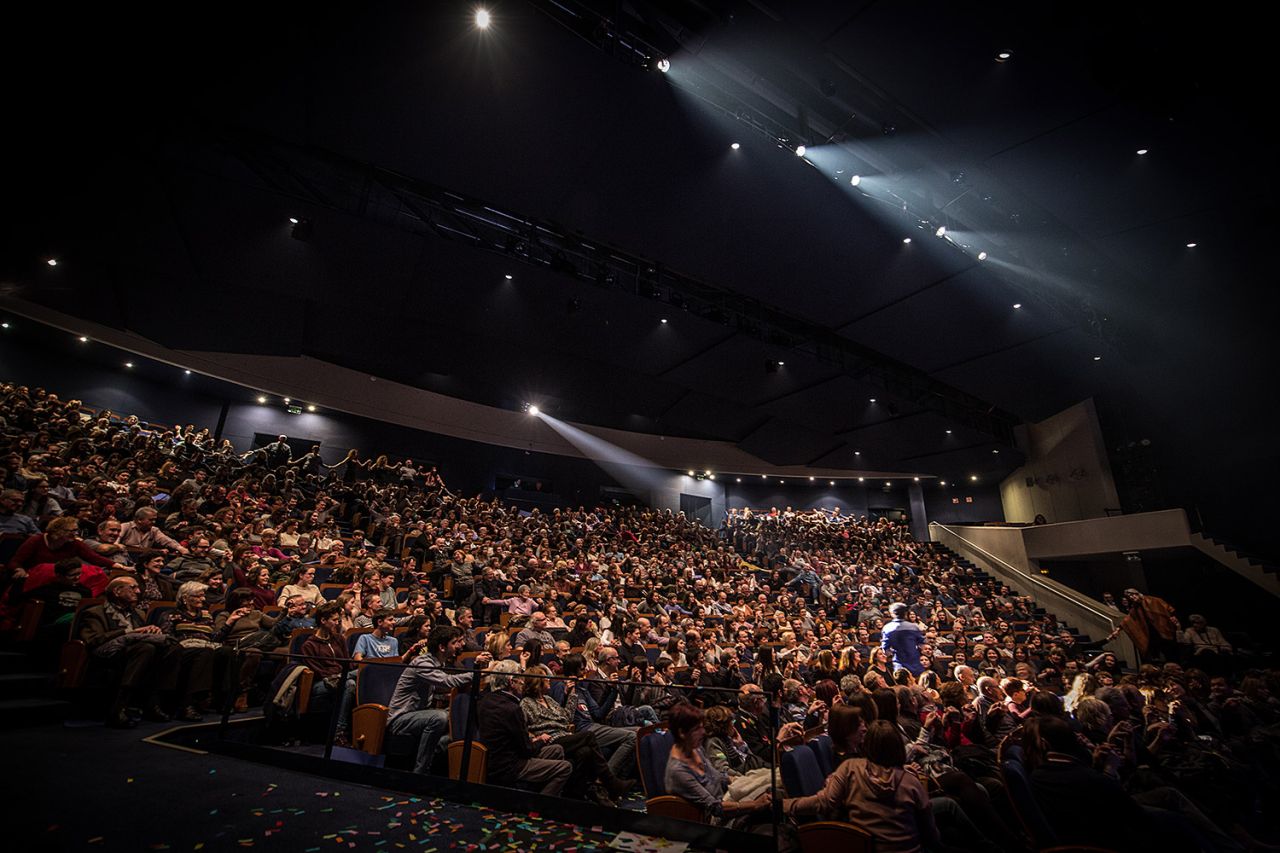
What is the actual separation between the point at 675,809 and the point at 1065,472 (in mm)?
15027

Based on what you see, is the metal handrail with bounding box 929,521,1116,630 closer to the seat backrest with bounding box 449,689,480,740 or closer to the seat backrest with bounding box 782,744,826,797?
the seat backrest with bounding box 782,744,826,797

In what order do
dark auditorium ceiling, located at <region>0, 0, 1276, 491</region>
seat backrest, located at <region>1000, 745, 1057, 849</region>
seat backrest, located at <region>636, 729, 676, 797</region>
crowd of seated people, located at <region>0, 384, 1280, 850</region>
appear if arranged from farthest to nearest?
dark auditorium ceiling, located at <region>0, 0, 1276, 491</region>
seat backrest, located at <region>636, 729, 676, 797</region>
crowd of seated people, located at <region>0, 384, 1280, 850</region>
seat backrest, located at <region>1000, 745, 1057, 849</region>

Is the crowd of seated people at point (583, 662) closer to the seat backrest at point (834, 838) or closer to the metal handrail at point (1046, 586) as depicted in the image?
the seat backrest at point (834, 838)

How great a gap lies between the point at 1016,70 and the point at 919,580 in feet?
35.9

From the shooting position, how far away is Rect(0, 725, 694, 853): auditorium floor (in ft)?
7.20

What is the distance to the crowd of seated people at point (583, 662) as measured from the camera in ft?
8.95

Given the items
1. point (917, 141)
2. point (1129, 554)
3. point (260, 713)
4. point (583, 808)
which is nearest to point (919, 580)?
point (1129, 554)

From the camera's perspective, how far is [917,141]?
5621mm

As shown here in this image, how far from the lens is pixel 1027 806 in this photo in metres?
2.41

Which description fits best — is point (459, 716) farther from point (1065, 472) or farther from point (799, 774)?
point (1065, 472)

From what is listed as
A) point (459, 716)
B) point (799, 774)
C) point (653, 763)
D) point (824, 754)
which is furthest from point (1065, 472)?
point (459, 716)

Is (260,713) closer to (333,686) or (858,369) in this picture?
(333,686)

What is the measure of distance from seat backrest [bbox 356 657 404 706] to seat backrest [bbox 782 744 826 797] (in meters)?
2.70

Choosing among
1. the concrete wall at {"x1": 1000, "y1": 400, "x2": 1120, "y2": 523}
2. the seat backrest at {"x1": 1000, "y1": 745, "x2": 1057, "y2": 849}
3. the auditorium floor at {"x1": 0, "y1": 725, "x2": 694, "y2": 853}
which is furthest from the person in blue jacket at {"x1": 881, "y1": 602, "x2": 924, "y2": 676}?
the concrete wall at {"x1": 1000, "y1": 400, "x2": 1120, "y2": 523}
